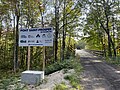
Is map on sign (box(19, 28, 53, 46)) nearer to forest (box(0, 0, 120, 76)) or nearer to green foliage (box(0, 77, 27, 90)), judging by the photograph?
green foliage (box(0, 77, 27, 90))

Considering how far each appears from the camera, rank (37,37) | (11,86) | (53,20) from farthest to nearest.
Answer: (53,20)
(37,37)
(11,86)

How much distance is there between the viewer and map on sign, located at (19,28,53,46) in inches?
448

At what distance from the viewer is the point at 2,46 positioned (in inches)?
1446

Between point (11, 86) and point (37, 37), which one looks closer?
point (11, 86)

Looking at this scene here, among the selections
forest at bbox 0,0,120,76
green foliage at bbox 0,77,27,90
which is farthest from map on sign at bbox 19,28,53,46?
forest at bbox 0,0,120,76

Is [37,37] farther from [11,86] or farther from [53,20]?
[53,20]

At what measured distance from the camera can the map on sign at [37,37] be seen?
1137cm

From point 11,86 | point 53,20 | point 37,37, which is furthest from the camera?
point 53,20

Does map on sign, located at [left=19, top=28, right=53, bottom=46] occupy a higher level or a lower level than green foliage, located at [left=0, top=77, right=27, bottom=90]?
higher

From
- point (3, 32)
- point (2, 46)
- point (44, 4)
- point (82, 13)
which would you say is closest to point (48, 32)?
point (44, 4)

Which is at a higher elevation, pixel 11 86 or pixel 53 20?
pixel 53 20

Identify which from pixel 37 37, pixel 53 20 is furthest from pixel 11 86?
pixel 53 20

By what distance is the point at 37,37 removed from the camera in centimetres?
1152

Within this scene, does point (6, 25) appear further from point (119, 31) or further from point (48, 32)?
point (48, 32)
